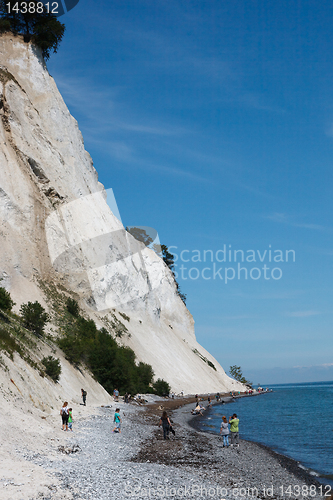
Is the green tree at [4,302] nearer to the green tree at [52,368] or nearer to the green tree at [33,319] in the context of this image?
the green tree at [33,319]

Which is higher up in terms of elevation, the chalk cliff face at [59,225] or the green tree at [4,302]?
the chalk cliff face at [59,225]

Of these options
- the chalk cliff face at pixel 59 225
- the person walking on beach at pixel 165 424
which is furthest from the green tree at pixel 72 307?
the person walking on beach at pixel 165 424

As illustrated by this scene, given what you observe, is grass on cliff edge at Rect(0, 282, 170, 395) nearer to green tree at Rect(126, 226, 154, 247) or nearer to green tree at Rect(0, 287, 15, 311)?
green tree at Rect(0, 287, 15, 311)

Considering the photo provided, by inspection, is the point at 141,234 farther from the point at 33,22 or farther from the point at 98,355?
the point at 98,355

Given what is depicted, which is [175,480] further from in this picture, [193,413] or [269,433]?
[193,413]

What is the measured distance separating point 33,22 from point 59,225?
25281mm

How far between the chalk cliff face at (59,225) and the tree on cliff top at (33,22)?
1519 mm

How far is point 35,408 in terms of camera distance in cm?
1747

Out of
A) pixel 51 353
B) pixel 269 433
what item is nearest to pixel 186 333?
pixel 269 433

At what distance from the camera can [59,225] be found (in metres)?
42.5

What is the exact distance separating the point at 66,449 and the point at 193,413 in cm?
2614

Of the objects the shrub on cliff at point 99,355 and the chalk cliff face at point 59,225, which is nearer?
the shrub on cliff at point 99,355

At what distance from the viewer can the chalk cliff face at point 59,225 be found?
3828cm

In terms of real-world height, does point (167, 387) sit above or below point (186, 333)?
below
